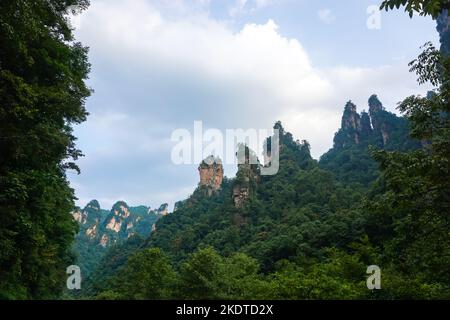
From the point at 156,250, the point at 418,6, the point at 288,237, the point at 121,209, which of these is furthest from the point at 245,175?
the point at 121,209

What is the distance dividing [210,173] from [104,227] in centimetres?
8504

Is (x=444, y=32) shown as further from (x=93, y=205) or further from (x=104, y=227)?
(x=93, y=205)

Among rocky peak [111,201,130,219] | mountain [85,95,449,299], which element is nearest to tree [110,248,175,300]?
mountain [85,95,449,299]

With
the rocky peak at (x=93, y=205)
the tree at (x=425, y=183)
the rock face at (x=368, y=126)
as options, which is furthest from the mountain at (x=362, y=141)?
the rocky peak at (x=93, y=205)

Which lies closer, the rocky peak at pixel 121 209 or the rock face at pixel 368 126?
the rock face at pixel 368 126

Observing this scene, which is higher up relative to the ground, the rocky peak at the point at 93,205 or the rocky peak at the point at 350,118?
the rocky peak at the point at 350,118

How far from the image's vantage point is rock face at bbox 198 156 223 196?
111375mm

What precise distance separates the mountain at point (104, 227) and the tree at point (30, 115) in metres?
145

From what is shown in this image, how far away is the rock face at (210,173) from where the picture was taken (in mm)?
111375

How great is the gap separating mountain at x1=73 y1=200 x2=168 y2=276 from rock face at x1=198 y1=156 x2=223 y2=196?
5558 centimetres

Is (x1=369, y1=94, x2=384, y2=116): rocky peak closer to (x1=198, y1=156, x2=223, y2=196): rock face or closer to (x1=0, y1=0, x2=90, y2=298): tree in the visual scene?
(x1=198, y1=156, x2=223, y2=196): rock face

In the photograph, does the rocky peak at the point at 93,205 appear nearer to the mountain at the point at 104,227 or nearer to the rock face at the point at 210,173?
the mountain at the point at 104,227
